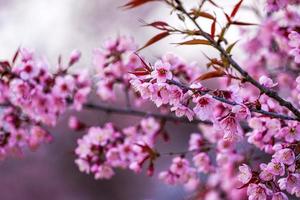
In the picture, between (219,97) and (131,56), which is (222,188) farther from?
(131,56)

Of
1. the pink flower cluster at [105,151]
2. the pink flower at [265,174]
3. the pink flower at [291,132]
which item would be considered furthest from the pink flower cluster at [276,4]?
the pink flower cluster at [105,151]

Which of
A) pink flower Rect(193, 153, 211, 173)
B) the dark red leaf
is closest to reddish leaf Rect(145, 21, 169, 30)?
the dark red leaf

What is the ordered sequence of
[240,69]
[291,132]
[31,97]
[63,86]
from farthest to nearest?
[63,86], [31,97], [291,132], [240,69]

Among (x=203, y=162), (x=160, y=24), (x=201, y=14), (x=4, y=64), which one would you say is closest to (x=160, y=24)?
(x=160, y=24)

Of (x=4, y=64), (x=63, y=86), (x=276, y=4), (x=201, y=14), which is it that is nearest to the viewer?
(x=201, y=14)

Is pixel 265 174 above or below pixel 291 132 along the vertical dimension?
below

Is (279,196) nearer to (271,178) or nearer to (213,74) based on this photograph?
(271,178)

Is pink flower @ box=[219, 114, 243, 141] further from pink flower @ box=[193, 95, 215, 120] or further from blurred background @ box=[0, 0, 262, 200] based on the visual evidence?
blurred background @ box=[0, 0, 262, 200]

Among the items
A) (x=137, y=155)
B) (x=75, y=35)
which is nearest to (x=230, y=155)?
(x=137, y=155)

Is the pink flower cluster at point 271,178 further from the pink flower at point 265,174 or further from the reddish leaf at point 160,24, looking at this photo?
the reddish leaf at point 160,24
